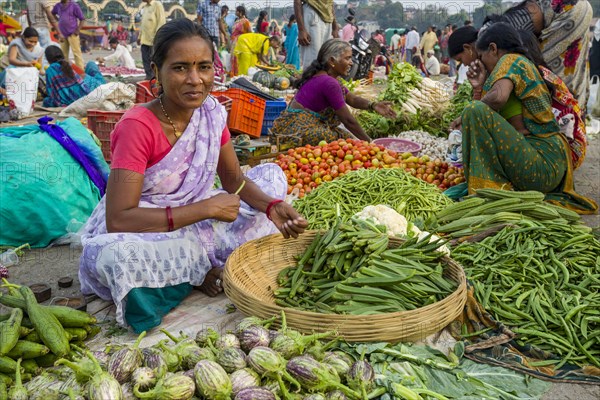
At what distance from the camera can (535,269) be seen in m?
3.01

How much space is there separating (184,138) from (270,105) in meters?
4.95

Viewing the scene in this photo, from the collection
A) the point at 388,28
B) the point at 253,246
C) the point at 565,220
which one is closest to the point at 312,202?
the point at 253,246

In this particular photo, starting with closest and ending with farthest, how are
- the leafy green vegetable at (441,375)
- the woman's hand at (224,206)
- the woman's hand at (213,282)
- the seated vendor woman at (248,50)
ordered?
the leafy green vegetable at (441,375), the woman's hand at (224,206), the woman's hand at (213,282), the seated vendor woman at (248,50)

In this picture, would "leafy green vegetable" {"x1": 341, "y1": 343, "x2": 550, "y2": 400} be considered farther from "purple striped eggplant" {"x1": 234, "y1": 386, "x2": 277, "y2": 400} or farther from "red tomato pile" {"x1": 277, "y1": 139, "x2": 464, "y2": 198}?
"red tomato pile" {"x1": 277, "y1": 139, "x2": 464, "y2": 198}

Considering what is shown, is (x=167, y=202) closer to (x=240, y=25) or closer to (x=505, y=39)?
(x=505, y=39)

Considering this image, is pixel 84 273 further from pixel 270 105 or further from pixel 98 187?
pixel 270 105

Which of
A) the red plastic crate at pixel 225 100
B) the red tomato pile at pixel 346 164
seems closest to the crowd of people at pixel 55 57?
the red plastic crate at pixel 225 100

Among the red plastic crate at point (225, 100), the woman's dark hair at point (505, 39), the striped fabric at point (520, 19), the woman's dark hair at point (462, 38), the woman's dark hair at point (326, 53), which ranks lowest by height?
the red plastic crate at point (225, 100)

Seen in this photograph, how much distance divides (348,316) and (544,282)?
122cm

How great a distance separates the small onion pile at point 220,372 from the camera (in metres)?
1.81

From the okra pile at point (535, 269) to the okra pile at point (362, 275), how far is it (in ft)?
1.15

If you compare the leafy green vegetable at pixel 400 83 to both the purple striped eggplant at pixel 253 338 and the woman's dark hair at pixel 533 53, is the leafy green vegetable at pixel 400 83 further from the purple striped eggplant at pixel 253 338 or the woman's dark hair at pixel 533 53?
the purple striped eggplant at pixel 253 338

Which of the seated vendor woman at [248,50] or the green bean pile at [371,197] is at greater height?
the green bean pile at [371,197]

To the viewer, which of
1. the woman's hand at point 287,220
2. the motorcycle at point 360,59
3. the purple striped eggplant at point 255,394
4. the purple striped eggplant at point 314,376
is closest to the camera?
the purple striped eggplant at point 255,394
